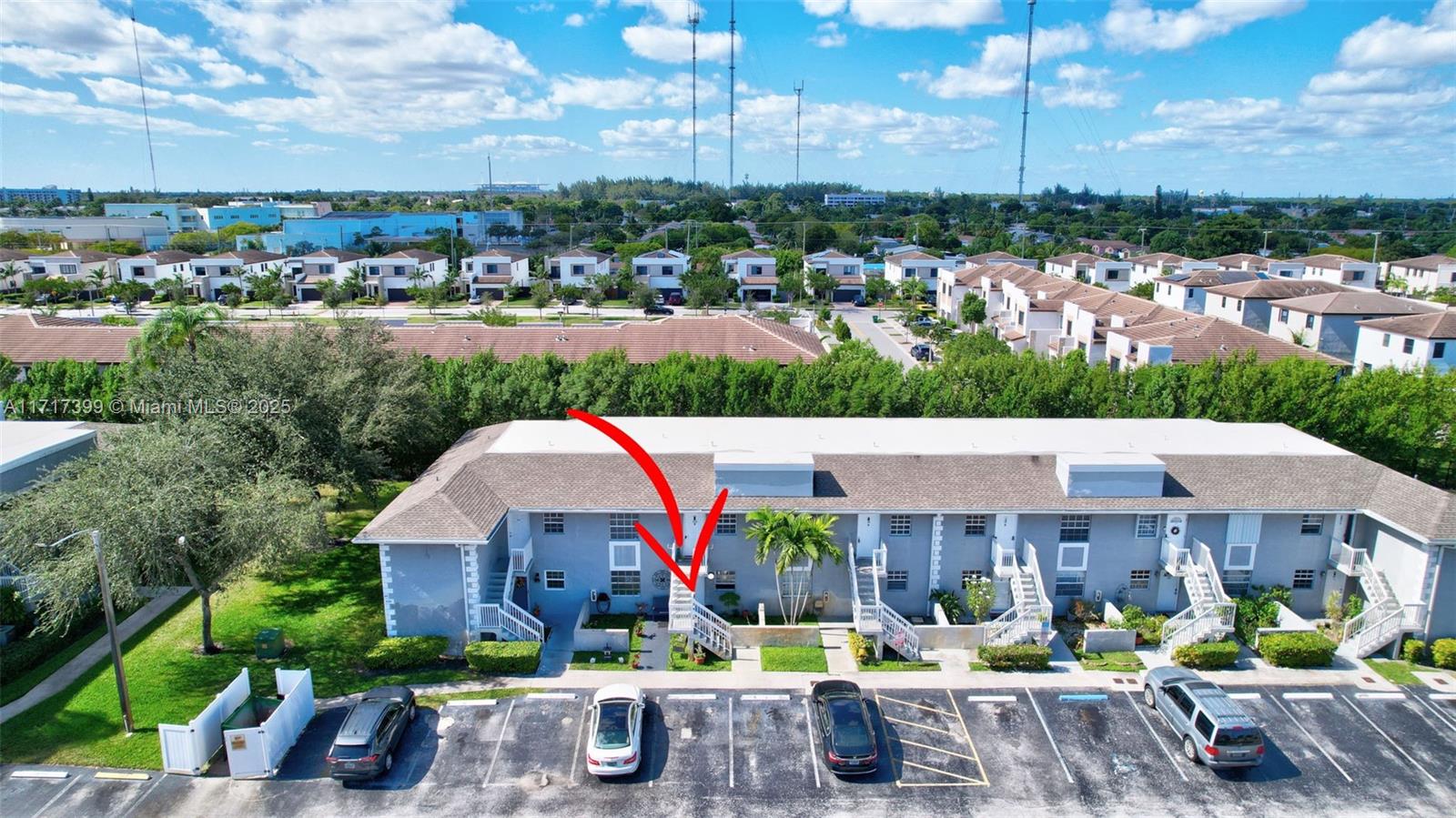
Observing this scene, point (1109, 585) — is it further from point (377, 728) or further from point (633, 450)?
point (377, 728)

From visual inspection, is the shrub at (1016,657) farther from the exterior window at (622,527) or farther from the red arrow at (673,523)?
the exterior window at (622,527)

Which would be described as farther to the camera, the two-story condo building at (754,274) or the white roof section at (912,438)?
the two-story condo building at (754,274)

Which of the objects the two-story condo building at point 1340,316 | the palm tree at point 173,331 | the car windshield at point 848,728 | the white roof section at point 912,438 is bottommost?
the car windshield at point 848,728

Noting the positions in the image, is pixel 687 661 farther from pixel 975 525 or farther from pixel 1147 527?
pixel 1147 527

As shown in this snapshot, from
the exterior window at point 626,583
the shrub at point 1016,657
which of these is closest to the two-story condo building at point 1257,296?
the shrub at point 1016,657

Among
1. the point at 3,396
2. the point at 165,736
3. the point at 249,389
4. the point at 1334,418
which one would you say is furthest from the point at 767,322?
the point at 165,736

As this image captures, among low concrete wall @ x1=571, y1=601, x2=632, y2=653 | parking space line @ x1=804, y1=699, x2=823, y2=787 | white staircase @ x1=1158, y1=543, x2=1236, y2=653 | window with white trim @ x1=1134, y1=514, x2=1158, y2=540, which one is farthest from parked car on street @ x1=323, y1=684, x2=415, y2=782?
window with white trim @ x1=1134, y1=514, x2=1158, y2=540

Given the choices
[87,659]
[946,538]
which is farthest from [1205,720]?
[87,659]
